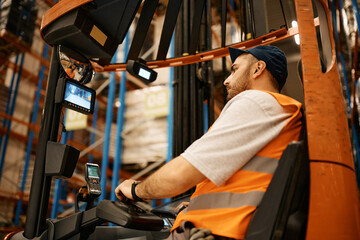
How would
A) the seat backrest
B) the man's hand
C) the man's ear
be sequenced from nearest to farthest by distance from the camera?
the seat backrest
the man's hand
the man's ear

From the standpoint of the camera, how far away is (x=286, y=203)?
1.19 meters

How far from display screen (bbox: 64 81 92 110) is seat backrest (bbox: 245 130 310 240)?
1441mm

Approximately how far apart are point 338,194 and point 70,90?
5.57 ft

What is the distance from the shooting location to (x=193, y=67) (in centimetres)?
387

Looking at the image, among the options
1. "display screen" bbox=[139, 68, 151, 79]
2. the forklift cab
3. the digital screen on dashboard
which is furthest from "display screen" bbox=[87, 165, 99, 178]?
"display screen" bbox=[139, 68, 151, 79]

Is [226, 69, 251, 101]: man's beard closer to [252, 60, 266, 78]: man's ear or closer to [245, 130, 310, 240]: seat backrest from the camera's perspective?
[252, 60, 266, 78]: man's ear

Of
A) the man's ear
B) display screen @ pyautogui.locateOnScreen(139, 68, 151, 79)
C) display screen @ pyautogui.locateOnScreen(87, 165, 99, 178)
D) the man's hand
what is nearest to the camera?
the man's hand

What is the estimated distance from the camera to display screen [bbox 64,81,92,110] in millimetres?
2162

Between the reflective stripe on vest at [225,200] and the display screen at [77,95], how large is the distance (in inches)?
44.2

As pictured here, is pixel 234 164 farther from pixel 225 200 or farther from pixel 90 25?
pixel 90 25

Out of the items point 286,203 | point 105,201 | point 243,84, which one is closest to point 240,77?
point 243,84

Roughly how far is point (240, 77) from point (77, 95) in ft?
3.59

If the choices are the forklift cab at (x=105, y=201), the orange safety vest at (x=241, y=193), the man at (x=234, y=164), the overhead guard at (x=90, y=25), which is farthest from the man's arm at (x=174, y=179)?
the overhead guard at (x=90, y=25)

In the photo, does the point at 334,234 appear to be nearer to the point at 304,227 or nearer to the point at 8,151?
the point at 304,227
